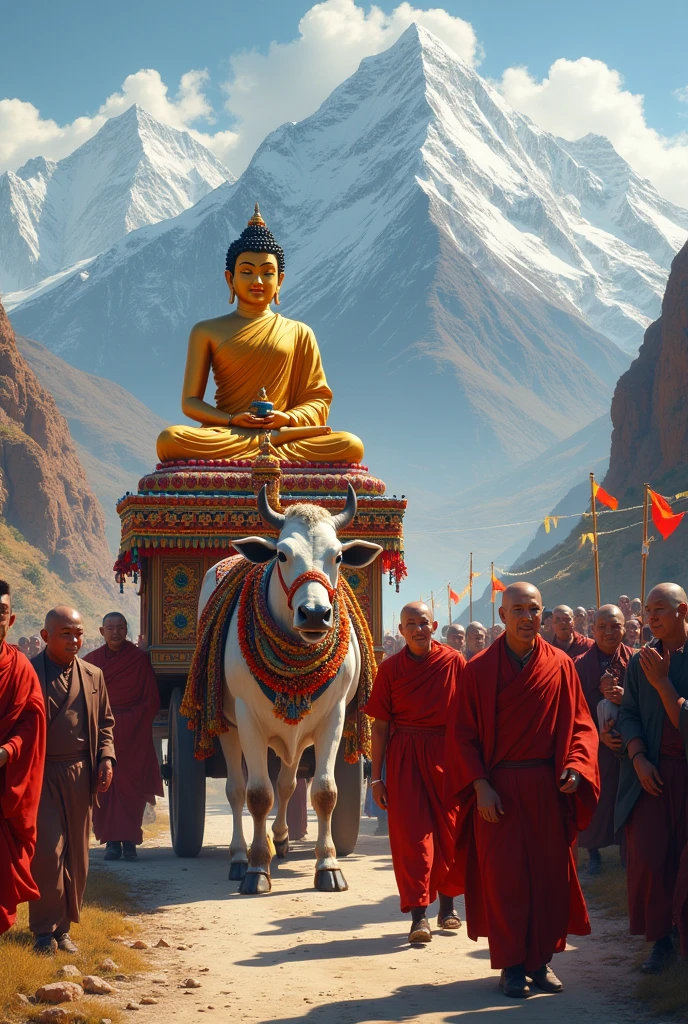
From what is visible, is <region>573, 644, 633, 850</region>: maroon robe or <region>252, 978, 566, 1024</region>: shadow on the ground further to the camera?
<region>573, 644, 633, 850</region>: maroon robe

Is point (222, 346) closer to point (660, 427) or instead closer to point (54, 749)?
point (54, 749)

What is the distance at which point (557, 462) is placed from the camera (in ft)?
522

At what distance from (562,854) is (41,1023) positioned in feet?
8.10

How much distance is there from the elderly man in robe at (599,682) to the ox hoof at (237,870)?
8.10ft

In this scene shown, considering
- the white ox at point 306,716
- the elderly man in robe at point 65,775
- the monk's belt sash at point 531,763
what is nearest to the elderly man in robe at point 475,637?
the white ox at point 306,716

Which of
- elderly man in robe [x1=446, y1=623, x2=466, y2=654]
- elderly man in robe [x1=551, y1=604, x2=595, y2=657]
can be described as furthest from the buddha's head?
elderly man in robe [x1=551, y1=604, x2=595, y2=657]

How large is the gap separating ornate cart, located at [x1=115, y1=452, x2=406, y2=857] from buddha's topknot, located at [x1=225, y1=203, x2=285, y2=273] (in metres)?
2.65

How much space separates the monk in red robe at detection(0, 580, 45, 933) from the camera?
655 centimetres

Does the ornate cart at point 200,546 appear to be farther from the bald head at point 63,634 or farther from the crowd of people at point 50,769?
the bald head at point 63,634

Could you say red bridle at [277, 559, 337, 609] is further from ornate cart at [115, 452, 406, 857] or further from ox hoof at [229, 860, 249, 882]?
ox hoof at [229, 860, 249, 882]

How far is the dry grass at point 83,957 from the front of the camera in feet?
21.0

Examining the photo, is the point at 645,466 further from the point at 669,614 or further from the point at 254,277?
the point at 669,614

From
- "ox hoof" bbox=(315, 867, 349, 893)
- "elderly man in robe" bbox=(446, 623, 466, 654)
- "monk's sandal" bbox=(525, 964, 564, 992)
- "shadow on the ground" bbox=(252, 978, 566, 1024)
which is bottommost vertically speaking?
"shadow on the ground" bbox=(252, 978, 566, 1024)

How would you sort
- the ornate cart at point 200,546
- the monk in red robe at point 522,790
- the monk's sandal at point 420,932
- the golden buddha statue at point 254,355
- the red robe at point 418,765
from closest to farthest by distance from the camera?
1. the monk in red robe at point 522,790
2. the monk's sandal at point 420,932
3. the red robe at point 418,765
4. the ornate cart at point 200,546
5. the golden buddha statue at point 254,355
